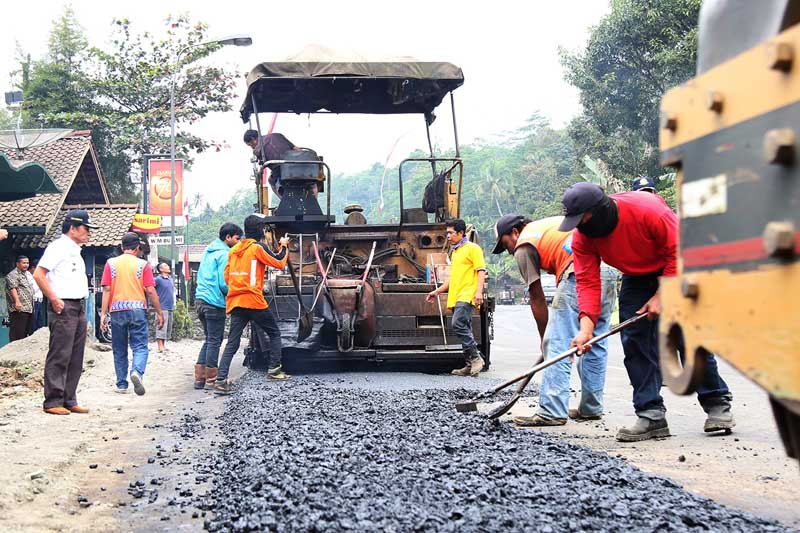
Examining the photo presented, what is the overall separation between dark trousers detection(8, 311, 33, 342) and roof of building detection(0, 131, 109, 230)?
2391 millimetres

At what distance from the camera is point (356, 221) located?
11.3 metres

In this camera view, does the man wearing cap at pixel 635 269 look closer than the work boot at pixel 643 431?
Yes

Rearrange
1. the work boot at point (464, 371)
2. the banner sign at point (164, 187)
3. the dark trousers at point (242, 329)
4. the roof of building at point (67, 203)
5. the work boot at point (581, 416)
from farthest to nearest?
the banner sign at point (164, 187)
the roof of building at point (67, 203)
the work boot at point (464, 371)
the dark trousers at point (242, 329)
the work boot at point (581, 416)

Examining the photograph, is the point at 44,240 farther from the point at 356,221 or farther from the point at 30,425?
the point at 30,425

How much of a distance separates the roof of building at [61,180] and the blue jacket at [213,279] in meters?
4.75

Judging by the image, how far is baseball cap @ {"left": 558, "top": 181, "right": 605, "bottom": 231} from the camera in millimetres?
4492

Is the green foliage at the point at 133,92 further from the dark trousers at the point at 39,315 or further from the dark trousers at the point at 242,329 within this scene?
the dark trousers at the point at 242,329

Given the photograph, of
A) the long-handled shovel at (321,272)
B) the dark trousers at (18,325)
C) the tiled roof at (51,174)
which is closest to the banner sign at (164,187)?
the tiled roof at (51,174)

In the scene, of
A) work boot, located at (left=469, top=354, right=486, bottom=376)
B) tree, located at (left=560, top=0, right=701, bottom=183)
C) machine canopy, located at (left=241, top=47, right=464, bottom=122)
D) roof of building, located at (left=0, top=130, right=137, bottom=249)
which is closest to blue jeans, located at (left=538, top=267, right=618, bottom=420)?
work boot, located at (left=469, top=354, right=486, bottom=376)

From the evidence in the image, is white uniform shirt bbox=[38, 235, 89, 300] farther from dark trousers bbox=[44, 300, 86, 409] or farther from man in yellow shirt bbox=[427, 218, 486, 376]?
man in yellow shirt bbox=[427, 218, 486, 376]

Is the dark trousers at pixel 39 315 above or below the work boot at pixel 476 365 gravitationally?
above

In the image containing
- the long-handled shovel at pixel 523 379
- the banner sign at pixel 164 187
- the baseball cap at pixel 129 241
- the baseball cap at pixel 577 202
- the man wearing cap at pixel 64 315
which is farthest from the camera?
the banner sign at pixel 164 187

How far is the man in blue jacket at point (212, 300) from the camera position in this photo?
8.74 meters

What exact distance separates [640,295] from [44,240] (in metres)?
15.5
